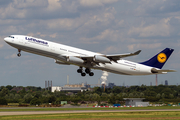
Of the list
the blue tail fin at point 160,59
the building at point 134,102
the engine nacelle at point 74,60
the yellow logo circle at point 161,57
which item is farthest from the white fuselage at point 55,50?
the building at point 134,102

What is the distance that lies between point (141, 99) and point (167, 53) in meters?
39.4

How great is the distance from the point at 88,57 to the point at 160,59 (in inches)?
804

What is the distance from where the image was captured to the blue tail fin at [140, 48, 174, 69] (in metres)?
68.6

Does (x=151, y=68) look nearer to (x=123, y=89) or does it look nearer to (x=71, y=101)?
(x=71, y=101)

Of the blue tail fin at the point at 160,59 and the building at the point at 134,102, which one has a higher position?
the blue tail fin at the point at 160,59

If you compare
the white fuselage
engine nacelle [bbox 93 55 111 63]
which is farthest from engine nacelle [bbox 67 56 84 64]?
engine nacelle [bbox 93 55 111 63]

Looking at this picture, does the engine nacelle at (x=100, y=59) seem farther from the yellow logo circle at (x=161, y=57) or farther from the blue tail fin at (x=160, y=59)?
the yellow logo circle at (x=161, y=57)

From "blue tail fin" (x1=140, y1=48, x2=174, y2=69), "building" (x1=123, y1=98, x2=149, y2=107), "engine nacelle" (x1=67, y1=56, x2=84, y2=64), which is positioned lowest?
"building" (x1=123, y1=98, x2=149, y2=107)

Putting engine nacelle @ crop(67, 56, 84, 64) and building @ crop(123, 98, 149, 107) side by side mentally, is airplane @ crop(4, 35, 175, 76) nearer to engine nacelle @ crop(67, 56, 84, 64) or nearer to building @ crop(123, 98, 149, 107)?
engine nacelle @ crop(67, 56, 84, 64)

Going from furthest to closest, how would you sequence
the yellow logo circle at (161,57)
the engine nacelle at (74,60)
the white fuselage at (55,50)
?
the yellow logo circle at (161,57)
the engine nacelle at (74,60)
the white fuselage at (55,50)

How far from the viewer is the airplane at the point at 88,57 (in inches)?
2146

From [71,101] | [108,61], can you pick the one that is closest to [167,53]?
[108,61]

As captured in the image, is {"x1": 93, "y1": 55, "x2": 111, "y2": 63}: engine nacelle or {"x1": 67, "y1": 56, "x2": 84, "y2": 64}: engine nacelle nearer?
{"x1": 67, "y1": 56, "x2": 84, "y2": 64}: engine nacelle

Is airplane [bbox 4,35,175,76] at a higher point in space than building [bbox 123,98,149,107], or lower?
higher
